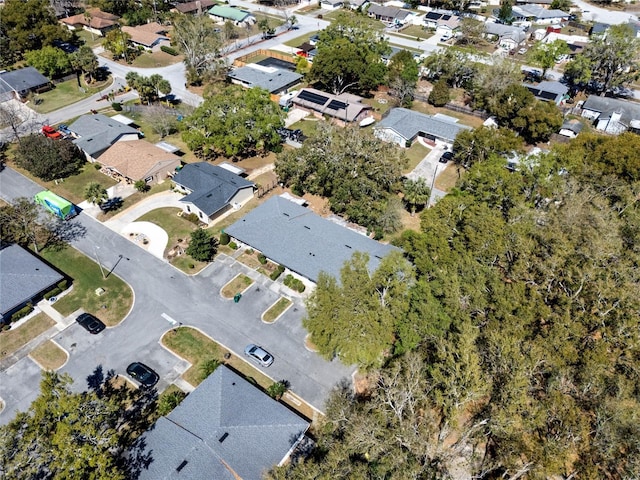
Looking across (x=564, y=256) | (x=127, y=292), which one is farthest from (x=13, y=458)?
(x=564, y=256)

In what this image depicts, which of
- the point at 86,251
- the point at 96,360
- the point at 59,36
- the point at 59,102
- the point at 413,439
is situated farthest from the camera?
the point at 59,36

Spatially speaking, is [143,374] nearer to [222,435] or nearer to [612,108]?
[222,435]

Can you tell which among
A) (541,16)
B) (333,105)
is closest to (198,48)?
(333,105)

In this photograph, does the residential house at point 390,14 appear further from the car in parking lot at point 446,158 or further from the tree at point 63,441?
the tree at point 63,441

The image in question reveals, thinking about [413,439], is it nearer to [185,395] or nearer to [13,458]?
[185,395]

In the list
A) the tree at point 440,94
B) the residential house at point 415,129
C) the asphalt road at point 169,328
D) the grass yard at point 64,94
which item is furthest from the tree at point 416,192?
the grass yard at point 64,94

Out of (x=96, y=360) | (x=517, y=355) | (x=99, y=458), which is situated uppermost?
(x=517, y=355)
